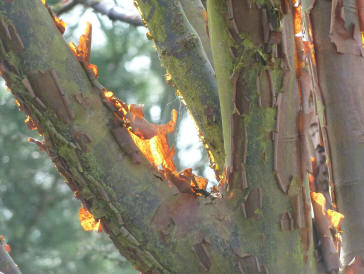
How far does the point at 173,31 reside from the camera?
37.1 inches

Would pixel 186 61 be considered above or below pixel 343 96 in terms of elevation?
above

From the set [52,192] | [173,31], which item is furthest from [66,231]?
[173,31]

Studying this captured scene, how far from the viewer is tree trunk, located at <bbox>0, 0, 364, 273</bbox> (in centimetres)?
59

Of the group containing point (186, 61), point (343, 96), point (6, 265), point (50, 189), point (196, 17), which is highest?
point (50, 189)

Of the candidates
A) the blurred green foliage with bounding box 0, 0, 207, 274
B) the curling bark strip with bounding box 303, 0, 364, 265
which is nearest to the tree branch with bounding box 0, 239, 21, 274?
the curling bark strip with bounding box 303, 0, 364, 265

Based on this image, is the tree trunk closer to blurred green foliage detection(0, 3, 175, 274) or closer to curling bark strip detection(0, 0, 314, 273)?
curling bark strip detection(0, 0, 314, 273)

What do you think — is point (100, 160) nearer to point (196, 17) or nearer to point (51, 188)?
point (196, 17)

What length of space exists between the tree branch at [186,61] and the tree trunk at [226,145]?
0.22 meters

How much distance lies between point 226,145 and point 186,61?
0.30m

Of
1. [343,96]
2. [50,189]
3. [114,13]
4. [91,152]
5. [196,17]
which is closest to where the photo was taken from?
[91,152]

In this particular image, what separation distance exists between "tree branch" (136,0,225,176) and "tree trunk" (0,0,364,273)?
0.22m

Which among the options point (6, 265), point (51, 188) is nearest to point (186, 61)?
point (6, 265)

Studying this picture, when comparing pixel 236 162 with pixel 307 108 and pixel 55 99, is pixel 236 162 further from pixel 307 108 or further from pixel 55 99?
pixel 55 99

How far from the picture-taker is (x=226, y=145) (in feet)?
2.25
